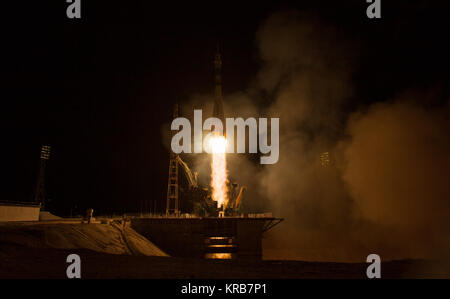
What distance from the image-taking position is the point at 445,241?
135ft

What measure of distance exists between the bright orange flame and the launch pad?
14.3 m

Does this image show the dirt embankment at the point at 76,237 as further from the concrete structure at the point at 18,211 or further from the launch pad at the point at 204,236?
the concrete structure at the point at 18,211

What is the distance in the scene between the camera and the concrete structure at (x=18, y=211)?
3509 centimetres

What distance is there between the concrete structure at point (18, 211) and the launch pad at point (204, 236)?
33.3ft

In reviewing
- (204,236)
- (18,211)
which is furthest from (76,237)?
(204,236)

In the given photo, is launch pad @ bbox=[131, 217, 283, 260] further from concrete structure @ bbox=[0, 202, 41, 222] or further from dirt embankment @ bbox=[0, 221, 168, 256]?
concrete structure @ bbox=[0, 202, 41, 222]

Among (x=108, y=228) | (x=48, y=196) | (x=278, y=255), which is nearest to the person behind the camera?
(x=108, y=228)

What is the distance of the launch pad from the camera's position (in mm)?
41062

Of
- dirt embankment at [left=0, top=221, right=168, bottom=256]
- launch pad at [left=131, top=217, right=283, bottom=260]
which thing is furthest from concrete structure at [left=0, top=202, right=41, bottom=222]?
launch pad at [left=131, top=217, right=283, bottom=260]

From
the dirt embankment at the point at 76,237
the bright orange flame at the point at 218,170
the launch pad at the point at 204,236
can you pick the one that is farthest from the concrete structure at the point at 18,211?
the bright orange flame at the point at 218,170
